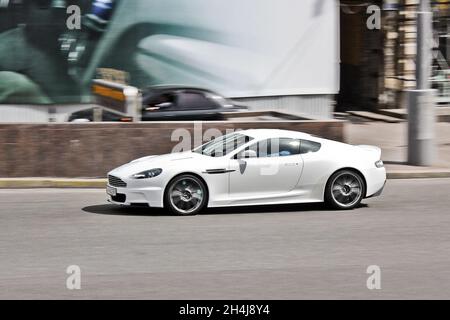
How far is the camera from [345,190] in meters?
13.9

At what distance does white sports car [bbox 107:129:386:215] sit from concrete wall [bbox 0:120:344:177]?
2.98 metres

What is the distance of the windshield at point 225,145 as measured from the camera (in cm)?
1367

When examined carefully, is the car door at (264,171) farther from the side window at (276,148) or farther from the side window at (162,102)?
the side window at (162,102)

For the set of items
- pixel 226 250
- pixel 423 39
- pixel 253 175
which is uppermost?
pixel 423 39

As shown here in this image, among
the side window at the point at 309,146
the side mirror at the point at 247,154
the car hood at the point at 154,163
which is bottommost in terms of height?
the car hood at the point at 154,163

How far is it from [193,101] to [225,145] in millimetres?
8929

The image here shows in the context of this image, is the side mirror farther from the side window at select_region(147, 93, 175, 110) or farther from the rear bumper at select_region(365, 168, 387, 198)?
the side window at select_region(147, 93, 175, 110)

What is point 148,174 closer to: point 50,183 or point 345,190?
point 345,190

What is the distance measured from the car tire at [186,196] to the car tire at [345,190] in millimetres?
1903

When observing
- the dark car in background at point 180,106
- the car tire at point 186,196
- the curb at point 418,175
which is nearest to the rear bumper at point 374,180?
the car tire at point 186,196

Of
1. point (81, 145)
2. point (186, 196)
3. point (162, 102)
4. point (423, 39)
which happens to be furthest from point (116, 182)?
point (162, 102)

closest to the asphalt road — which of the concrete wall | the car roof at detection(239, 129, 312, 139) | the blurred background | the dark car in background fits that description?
the car roof at detection(239, 129, 312, 139)

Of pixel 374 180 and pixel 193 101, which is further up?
pixel 193 101

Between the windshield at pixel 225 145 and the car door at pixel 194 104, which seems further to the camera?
the car door at pixel 194 104
